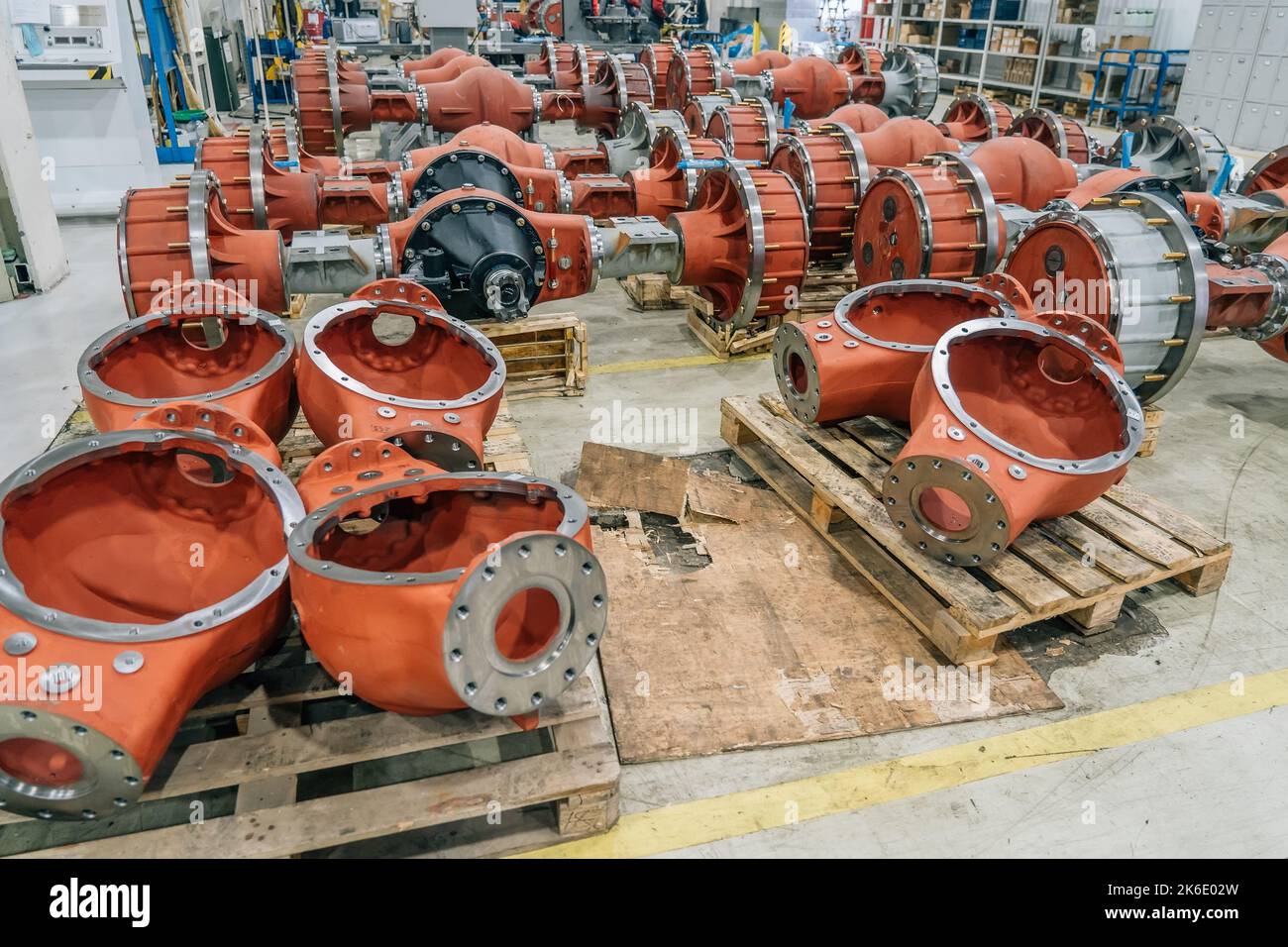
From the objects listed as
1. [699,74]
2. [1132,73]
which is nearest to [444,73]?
[699,74]

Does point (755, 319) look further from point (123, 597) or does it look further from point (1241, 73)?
point (1241, 73)

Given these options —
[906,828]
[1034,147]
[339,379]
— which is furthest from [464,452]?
[1034,147]

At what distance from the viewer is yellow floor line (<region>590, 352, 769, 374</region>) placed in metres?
4.73

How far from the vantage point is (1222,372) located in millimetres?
5027

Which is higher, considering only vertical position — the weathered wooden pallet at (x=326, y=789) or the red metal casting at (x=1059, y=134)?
the red metal casting at (x=1059, y=134)

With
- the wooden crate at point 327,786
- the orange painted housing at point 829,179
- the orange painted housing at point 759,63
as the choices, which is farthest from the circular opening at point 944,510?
the orange painted housing at point 759,63

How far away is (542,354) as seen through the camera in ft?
14.3

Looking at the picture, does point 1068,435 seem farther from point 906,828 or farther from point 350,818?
point 350,818

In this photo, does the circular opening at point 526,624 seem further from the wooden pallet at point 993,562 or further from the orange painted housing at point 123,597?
the wooden pallet at point 993,562

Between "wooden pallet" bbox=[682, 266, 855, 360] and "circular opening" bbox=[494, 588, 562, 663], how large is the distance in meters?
3.11

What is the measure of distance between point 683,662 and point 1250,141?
457 inches

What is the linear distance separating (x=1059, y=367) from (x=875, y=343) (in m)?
0.68

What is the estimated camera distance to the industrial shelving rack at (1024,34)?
12.1 m

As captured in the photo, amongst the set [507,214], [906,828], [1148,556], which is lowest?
[906,828]
